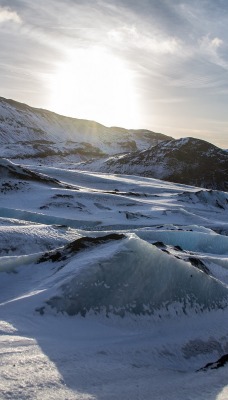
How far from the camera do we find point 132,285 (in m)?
8.41

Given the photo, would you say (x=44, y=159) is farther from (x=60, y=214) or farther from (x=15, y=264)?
(x=15, y=264)

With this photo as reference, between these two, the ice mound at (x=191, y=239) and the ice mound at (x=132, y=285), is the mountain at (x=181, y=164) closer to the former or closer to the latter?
the ice mound at (x=191, y=239)

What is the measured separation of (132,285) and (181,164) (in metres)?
99.7

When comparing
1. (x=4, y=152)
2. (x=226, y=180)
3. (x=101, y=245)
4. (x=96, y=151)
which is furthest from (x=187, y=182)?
(x=101, y=245)

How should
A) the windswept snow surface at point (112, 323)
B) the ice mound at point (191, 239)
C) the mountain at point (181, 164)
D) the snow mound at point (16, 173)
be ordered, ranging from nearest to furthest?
the windswept snow surface at point (112, 323) → the ice mound at point (191, 239) → the snow mound at point (16, 173) → the mountain at point (181, 164)

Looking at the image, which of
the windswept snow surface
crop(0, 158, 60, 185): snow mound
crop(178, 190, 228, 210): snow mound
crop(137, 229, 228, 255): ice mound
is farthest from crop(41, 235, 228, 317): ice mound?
crop(178, 190, 228, 210): snow mound

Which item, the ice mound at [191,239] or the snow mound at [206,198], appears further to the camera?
the snow mound at [206,198]

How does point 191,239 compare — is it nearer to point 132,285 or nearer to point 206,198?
point 132,285

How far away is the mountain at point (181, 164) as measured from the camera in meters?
101

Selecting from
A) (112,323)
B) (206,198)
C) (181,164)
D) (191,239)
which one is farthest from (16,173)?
(181,164)

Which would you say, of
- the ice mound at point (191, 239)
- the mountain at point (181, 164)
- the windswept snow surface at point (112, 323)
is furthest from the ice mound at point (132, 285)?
the mountain at point (181, 164)

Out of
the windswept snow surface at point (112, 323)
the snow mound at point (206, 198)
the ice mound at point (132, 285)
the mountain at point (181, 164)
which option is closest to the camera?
the windswept snow surface at point (112, 323)

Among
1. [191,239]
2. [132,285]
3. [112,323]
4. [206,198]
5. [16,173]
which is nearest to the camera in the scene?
[112,323]

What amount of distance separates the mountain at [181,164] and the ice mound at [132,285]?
90.4 metres
